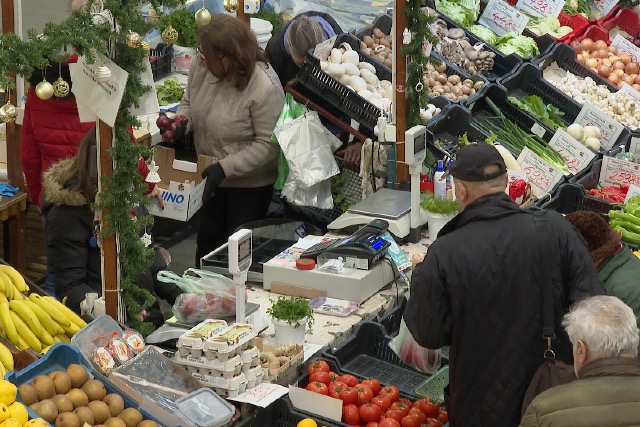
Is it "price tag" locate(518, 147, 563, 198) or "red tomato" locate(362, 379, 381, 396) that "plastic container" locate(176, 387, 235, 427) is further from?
"price tag" locate(518, 147, 563, 198)

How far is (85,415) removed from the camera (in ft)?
12.1

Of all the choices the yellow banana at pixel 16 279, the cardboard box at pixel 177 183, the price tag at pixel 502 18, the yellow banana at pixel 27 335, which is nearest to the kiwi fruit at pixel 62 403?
the yellow banana at pixel 27 335

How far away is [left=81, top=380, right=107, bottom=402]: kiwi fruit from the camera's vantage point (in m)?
3.82

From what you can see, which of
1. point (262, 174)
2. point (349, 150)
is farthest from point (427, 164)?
point (262, 174)

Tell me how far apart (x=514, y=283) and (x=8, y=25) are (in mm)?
4005

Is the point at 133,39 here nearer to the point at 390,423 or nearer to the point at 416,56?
the point at 390,423

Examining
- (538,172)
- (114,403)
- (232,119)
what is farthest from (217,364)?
(538,172)

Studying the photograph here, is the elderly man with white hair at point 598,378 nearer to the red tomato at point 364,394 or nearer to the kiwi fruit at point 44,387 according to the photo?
the red tomato at point 364,394

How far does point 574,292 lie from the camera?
149 inches

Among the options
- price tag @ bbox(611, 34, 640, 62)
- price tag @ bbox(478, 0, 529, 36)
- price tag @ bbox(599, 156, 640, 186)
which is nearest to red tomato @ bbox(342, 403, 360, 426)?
price tag @ bbox(599, 156, 640, 186)

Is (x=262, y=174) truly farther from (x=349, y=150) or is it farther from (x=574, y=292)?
(x=574, y=292)

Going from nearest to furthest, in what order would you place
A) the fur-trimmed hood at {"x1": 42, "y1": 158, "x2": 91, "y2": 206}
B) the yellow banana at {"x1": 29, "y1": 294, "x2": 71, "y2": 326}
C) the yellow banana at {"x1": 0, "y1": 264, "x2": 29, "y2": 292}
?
the yellow banana at {"x1": 29, "y1": 294, "x2": 71, "y2": 326} < the yellow banana at {"x1": 0, "y1": 264, "x2": 29, "y2": 292} < the fur-trimmed hood at {"x1": 42, "y1": 158, "x2": 91, "y2": 206}

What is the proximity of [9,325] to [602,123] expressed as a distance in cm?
469

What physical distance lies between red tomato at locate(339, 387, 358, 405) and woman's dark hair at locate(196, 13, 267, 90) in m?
2.35
